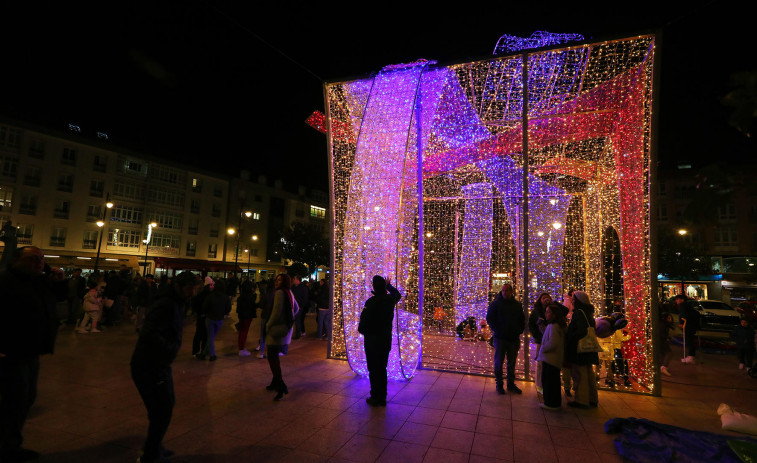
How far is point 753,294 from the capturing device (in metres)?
30.1

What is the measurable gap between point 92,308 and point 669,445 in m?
12.1

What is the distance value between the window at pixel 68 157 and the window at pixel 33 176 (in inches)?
72.0

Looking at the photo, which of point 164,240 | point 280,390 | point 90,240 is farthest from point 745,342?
point 164,240

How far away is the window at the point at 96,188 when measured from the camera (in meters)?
32.0

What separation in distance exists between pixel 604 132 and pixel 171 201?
38.4 m

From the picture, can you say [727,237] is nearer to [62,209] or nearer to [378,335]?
[378,335]

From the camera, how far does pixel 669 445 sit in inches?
140

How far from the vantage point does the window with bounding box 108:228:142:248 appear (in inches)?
1281

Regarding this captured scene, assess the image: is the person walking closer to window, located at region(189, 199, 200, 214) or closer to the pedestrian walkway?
the pedestrian walkway

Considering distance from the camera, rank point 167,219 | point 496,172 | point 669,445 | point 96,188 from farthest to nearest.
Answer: point 167,219
point 96,188
point 496,172
point 669,445

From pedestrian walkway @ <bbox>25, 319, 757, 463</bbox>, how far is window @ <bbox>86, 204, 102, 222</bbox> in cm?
3098

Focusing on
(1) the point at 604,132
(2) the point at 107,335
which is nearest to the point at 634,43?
(1) the point at 604,132

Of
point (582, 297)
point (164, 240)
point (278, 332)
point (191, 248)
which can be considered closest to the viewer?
point (278, 332)

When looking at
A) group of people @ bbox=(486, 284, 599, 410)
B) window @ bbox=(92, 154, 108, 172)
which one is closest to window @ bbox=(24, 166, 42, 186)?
window @ bbox=(92, 154, 108, 172)
